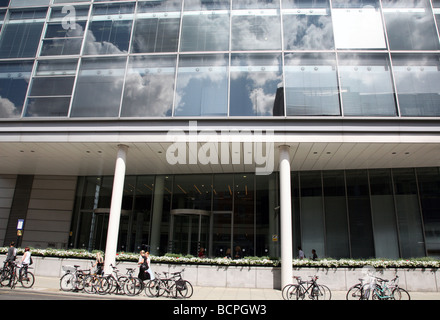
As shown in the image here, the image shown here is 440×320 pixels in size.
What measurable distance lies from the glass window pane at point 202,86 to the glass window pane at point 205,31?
1.86 ft

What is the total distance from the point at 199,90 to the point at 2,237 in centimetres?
1757

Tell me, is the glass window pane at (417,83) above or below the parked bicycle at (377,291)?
above

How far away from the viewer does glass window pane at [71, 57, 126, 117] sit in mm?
13984

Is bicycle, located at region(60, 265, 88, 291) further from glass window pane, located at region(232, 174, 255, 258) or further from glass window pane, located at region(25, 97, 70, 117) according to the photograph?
glass window pane, located at region(232, 174, 255, 258)

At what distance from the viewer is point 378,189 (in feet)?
56.6

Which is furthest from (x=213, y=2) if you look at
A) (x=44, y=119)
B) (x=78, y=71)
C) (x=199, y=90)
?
(x=44, y=119)

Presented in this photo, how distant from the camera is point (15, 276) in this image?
454 inches

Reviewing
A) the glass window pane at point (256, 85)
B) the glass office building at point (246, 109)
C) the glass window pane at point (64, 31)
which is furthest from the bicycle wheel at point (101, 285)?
the glass window pane at point (64, 31)

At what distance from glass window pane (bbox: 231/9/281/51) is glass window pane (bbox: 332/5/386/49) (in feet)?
9.39

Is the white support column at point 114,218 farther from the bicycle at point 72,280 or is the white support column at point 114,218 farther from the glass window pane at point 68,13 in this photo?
the glass window pane at point 68,13

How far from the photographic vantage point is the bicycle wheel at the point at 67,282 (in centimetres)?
1114

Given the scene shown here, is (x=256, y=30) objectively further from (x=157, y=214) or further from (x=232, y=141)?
(x=157, y=214)

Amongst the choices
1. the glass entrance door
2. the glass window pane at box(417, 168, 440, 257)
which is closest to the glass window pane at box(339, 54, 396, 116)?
the glass window pane at box(417, 168, 440, 257)
